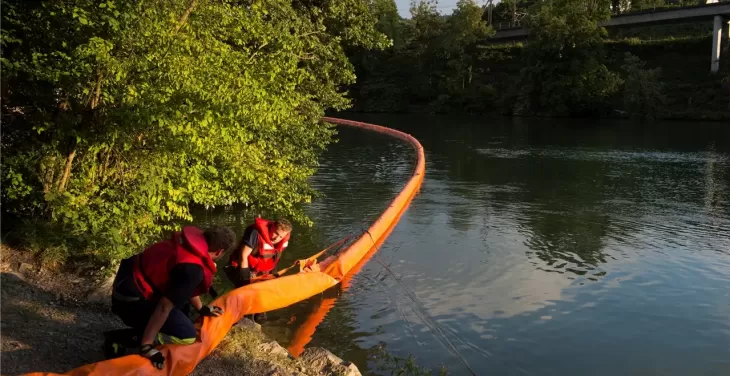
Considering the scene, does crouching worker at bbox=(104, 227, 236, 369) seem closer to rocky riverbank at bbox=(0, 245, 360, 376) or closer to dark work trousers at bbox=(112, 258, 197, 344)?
dark work trousers at bbox=(112, 258, 197, 344)

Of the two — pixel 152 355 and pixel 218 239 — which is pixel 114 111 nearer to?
pixel 218 239

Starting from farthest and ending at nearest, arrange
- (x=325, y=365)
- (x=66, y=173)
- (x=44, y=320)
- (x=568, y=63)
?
(x=568, y=63)
(x=66, y=173)
(x=325, y=365)
(x=44, y=320)

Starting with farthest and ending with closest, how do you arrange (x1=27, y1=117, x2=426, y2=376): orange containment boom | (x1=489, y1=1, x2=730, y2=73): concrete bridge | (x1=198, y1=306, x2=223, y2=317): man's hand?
(x1=489, y1=1, x2=730, y2=73): concrete bridge, (x1=198, y1=306, x2=223, y2=317): man's hand, (x1=27, y1=117, x2=426, y2=376): orange containment boom

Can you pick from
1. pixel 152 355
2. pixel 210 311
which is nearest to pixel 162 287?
pixel 152 355

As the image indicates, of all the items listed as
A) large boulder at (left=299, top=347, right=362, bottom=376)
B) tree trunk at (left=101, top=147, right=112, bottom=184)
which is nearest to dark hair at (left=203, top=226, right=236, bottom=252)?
large boulder at (left=299, top=347, right=362, bottom=376)

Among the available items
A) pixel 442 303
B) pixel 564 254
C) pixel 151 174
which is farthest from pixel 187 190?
pixel 564 254

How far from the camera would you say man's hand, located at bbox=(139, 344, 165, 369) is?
5.38 m

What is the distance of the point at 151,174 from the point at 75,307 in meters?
1.95

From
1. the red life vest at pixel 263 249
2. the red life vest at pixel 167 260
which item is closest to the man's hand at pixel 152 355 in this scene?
the red life vest at pixel 167 260

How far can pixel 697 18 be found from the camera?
69.0 metres

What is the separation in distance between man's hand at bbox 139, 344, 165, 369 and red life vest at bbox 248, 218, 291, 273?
9.55ft

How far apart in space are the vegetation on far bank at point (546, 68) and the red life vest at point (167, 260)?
2259 inches

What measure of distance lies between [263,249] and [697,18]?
239ft

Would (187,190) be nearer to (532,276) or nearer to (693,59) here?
(532,276)
